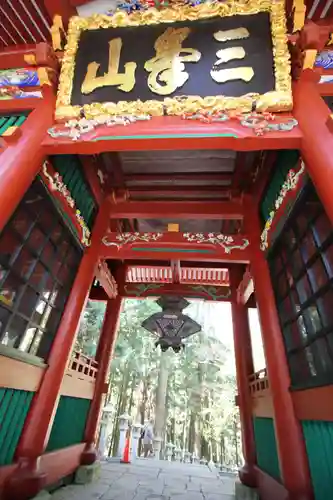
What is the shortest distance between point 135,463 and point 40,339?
15.4ft

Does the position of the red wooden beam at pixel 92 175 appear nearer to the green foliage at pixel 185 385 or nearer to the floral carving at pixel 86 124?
the floral carving at pixel 86 124

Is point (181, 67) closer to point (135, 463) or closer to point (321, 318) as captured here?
point (321, 318)

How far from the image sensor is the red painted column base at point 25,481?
8.66 ft

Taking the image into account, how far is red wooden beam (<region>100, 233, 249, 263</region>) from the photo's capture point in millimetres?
4551

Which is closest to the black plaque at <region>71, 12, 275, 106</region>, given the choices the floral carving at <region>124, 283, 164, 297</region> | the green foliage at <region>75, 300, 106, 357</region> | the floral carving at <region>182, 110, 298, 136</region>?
the floral carving at <region>182, 110, 298, 136</region>

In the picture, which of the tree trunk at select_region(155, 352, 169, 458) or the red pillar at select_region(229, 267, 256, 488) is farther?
the tree trunk at select_region(155, 352, 169, 458)

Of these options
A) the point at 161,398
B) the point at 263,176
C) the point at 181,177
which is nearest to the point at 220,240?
the point at 263,176

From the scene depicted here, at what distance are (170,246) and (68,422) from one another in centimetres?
331

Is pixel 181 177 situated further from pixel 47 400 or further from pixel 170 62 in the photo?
pixel 47 400

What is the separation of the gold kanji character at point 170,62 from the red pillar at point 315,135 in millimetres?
1150

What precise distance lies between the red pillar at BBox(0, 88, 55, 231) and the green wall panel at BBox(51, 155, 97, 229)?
29.1 inches

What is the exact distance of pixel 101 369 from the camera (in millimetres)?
5395

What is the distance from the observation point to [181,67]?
112 inches

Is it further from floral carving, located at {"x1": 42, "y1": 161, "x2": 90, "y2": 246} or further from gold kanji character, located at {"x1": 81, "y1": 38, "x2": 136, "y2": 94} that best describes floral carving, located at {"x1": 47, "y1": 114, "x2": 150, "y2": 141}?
floral carving, located at {"x1": 42, "y1": 161, "x2": 90, "y2": 246}
